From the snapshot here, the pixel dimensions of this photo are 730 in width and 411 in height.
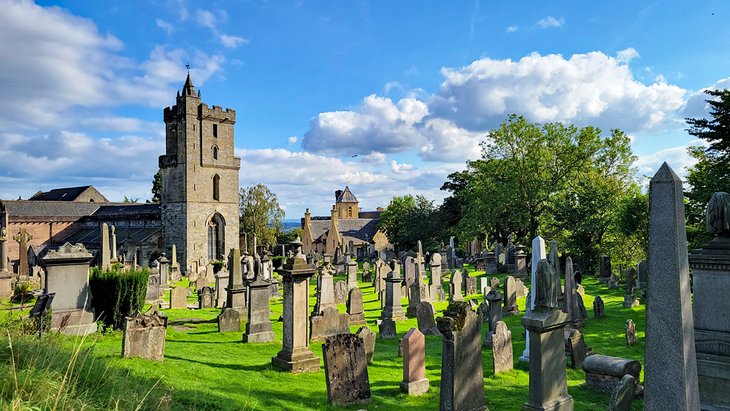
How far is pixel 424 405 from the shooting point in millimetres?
7660

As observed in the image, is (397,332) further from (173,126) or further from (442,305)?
(173,126)

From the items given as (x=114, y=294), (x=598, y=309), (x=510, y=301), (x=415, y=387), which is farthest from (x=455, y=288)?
(x=114, y=294)

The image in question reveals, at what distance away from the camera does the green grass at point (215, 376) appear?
4.48 metres

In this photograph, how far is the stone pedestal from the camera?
5730mm

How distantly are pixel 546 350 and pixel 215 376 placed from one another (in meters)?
5.66

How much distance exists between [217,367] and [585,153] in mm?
31124

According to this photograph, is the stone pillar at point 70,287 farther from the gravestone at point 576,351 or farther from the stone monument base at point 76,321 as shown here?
the gravestone at point 576,351

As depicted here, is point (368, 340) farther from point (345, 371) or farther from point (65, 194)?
point (65, 194)

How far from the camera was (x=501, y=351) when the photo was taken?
9.50 m

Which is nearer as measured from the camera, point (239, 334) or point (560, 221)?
point (239, 334)

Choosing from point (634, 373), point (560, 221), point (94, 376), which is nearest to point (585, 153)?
point (560, 221)

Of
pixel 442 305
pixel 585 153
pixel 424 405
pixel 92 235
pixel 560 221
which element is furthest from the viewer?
pixel 92 235

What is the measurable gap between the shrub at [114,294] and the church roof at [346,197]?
78406mm

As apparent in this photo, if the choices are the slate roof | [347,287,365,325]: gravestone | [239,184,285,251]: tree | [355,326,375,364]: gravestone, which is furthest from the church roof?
[355,326,375,364]: gravestone
